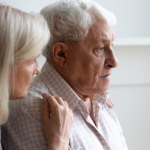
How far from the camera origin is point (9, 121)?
1.00 meters

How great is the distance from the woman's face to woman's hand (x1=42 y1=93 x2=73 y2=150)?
0.13 meters

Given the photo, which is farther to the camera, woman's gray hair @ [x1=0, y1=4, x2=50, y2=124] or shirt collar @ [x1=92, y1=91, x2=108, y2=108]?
shirt collar @ [x1=92, y1=91, x2=108, y2=108]

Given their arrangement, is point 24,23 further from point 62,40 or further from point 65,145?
point 65,145

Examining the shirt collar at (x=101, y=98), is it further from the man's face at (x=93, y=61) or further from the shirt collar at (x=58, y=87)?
the shirt collar at (x=58, y=87)

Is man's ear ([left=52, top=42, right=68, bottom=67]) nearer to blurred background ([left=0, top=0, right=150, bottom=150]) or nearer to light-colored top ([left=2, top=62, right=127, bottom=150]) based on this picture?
light-colored top ([left=2, top=62, right=127, bottom=150])

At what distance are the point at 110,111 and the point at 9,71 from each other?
77 cm

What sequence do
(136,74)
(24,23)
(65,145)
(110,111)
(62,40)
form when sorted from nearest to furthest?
1. (24,23)
2. (65,145)
3. (62,40)
4. (110,111)
5. (136,74)

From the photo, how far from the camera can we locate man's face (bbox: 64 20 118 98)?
1.11 meters

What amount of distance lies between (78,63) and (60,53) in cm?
10

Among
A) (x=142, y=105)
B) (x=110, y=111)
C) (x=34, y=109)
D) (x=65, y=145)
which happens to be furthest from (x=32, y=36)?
(x=142, y=105)

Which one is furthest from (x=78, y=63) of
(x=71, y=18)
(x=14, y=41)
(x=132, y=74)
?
(x=132, y=74)

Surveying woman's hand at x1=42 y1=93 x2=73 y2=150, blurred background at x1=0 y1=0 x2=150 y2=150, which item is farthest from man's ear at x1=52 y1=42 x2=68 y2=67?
blurred background at x1=0 y1=0 x2=150 y2=150

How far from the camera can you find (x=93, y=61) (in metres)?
1.14

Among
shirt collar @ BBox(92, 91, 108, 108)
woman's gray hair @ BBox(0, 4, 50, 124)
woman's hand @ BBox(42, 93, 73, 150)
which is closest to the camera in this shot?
woman's gray hair @ BBox(0, 4, 50, 124)
